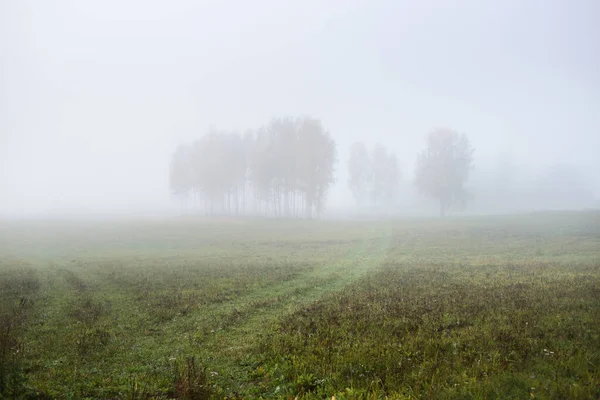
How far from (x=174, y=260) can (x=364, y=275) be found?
1943 cm

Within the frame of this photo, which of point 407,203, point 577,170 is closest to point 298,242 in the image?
point 407,203

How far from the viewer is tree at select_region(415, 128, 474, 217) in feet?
247

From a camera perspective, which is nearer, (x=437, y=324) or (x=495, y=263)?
(x=437, y=324)

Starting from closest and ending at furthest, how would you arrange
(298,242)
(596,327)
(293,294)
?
1. (596,327)
2. (293,294)
3. (298,242)

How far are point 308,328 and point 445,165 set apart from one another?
72587 mm

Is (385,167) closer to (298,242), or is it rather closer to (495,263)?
(298,242)

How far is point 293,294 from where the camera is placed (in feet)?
58.7

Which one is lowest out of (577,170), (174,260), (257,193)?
(174,260)

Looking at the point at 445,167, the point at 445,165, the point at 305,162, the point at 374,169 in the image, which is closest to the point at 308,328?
the point at 305,162

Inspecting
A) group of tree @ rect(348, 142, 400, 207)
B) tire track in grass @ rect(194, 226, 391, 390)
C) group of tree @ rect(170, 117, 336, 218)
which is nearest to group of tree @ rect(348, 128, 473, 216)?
group of tree @ rect(170, 117, 336, 218)

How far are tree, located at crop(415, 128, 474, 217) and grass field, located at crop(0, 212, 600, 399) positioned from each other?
47.0 meters

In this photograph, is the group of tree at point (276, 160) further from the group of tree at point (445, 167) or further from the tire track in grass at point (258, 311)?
the tire track in grass at point (258, 311)

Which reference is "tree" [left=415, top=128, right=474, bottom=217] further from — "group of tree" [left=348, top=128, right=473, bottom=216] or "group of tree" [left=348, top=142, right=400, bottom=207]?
"group of tree" [left=348, top=142, right=400, bottom=207]

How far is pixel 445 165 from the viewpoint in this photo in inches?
2963
